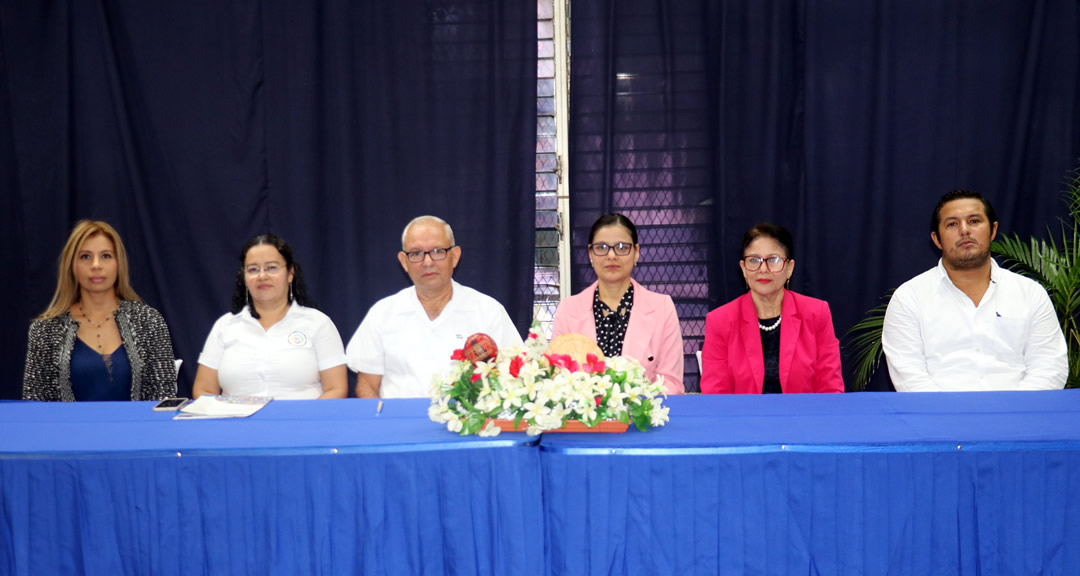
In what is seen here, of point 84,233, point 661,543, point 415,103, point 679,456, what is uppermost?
point 415,103

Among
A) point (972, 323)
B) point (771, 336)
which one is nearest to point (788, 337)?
point (771, 336)

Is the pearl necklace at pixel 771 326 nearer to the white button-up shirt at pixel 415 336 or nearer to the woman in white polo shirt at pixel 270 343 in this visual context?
the white button-up shirt at pixel 415 336

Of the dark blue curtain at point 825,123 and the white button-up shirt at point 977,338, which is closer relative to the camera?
the white button-up shirt at point 977,338

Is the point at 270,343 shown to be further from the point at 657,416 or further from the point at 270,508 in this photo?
the point at 657,416

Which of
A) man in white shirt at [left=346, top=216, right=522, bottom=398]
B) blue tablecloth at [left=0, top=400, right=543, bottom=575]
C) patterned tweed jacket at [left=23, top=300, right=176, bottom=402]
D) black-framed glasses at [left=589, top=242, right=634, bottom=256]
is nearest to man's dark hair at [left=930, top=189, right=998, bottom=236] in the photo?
black-framed glasses at [left=589, top=242, right=634, bottom=256]

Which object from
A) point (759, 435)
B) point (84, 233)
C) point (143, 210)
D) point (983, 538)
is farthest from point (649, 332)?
point (143, 210)

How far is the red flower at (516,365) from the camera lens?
2001 mm

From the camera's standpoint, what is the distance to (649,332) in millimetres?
3195

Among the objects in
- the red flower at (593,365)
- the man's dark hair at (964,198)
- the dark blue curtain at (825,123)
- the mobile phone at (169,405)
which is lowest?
the mobile phone at (169,405)

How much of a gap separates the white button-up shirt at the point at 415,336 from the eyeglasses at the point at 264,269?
1.34 feet

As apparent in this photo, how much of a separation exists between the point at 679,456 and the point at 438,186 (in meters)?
2.78

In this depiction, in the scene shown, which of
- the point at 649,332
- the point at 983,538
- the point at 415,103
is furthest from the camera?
the point at 415,103

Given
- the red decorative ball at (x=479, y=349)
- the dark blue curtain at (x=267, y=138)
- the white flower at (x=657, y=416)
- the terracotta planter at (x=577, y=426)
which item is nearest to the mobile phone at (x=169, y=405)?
the red decorative ball at (x=479, y=349)

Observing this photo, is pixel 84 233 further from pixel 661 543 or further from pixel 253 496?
pixel 661 543
